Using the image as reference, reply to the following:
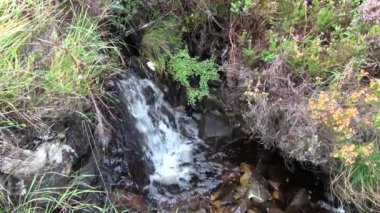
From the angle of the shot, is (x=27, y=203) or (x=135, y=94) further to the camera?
(x=135, y=94)

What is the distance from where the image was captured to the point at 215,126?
163 inches

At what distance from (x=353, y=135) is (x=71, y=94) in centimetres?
195

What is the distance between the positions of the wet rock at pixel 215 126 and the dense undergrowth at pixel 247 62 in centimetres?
22

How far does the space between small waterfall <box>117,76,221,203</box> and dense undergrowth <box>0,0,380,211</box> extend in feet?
0.88

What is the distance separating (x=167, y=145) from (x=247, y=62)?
3.56 feet

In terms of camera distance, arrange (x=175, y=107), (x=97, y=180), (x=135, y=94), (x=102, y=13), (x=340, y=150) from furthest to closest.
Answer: (x=175, y=107) < (x=135, y=94) < (x=102, y=13) < (x=97, y=180) < (x=340, y=150)

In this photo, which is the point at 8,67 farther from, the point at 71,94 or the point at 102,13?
the point at 102,13

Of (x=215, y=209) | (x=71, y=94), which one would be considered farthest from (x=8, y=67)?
(x=215, y=209)

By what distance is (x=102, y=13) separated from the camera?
3.56 m

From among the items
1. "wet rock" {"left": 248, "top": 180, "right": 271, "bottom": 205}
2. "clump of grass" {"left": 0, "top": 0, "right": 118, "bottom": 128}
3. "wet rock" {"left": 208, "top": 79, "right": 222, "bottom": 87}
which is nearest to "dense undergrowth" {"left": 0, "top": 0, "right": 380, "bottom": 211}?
"clump of grass" {"left": 0, "top": 0, "right": 118, "bottom": 128}

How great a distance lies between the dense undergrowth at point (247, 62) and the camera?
303 cm

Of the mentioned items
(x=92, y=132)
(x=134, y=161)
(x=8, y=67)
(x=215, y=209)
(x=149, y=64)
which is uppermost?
(x=8, y=67)

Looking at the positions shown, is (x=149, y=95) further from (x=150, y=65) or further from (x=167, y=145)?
(x=167, y=145)

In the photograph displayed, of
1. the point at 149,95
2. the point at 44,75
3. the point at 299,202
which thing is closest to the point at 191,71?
the point at 149,95
